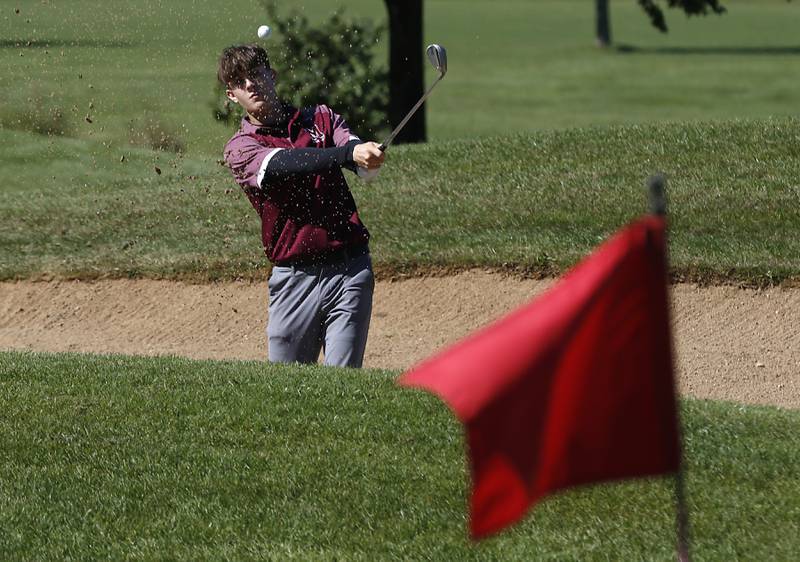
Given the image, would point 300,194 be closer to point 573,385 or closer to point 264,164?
point 264,164

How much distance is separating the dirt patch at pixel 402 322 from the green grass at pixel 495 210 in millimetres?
179

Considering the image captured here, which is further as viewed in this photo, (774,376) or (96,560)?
(774,376)

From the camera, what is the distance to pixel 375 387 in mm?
7152

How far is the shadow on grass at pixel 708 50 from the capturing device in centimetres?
4931

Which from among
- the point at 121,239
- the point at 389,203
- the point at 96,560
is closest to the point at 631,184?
the point at 389,203

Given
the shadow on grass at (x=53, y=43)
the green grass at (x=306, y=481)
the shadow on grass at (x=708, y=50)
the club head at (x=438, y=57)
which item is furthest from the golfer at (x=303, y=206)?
the shadow on grass at (x=708, y=50)

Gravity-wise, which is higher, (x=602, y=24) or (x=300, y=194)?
(x=300, y=194)

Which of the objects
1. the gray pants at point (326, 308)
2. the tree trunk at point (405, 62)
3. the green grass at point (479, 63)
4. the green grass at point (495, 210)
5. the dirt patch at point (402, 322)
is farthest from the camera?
the tree trunk at point (405, 62)

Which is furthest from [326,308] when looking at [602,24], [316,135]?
[602,24]

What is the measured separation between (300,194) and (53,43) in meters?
5.80

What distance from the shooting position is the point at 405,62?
19.4m

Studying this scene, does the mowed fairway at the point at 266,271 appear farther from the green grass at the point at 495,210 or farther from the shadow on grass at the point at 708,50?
the shadow on grass at the point at 708,50

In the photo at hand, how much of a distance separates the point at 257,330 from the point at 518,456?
7.48m

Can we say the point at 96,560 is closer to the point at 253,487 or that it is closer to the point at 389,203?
the point at 253,487
